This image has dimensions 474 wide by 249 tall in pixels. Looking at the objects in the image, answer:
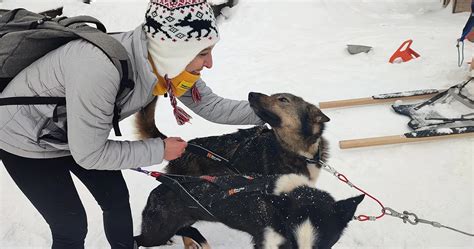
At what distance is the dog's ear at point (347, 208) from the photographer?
1.69 m

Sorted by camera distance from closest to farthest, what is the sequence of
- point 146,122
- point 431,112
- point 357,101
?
point 146,122 < point 431,112 < point 357,101

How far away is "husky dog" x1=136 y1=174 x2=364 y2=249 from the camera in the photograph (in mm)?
1669

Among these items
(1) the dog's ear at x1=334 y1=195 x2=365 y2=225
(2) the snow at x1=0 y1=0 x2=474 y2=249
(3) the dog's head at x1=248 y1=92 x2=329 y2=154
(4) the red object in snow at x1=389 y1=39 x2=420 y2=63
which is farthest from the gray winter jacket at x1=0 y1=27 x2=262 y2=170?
(4) the red object in snow at x1=389 y1=39 x2=420 y2=63

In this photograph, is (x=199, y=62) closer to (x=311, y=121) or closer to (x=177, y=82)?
(x=177, y=82)

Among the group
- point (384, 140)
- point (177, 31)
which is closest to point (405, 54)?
point (384, 140)

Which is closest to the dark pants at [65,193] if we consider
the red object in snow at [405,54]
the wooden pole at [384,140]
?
the wooden pole at [384,140]

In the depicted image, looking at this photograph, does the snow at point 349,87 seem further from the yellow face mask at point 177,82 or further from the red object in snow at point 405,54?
the yellow face mask at point 177,82

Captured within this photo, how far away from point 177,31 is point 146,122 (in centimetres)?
72

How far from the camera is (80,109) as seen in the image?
1333mm

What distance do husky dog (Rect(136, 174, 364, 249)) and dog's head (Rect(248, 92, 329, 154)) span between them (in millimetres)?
283

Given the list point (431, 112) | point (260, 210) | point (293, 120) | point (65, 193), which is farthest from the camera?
point (431, 112)

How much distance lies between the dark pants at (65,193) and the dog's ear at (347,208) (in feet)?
3.26

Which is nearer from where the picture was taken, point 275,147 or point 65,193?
point 65,193

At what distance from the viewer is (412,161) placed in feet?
9.52
